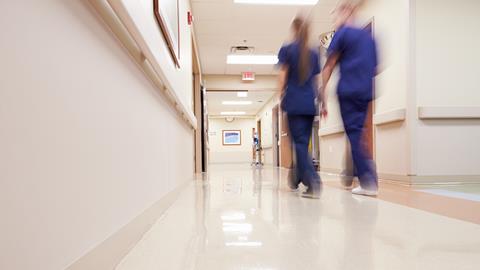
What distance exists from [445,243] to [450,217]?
57cm

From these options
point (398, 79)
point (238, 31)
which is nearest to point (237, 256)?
point (398, 79)

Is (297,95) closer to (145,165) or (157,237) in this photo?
(145,165)

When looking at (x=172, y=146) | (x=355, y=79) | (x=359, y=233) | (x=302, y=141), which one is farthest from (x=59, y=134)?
(x=355, y=79)

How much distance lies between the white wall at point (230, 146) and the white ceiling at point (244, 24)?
10960mm

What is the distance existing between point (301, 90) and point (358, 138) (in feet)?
2.09

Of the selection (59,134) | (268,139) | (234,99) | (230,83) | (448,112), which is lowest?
(59,134)

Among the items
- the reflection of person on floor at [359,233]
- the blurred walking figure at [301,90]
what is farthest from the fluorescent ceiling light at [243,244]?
the blurred walking figure at [301,90]

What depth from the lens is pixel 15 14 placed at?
0.49 metres

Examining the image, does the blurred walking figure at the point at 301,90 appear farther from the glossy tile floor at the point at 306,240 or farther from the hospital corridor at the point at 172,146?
the glossy tile floor at the point at 306,240

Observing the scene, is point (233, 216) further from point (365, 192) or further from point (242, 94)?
point (242, 94)

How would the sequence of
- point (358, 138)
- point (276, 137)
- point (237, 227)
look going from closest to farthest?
point (237, 227) < point (358, 138) < point (276, 137)

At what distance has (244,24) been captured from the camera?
546 centimetres

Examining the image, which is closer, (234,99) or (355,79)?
(355,79)

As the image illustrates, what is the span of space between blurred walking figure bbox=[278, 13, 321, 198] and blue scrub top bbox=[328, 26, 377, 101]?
229mm
